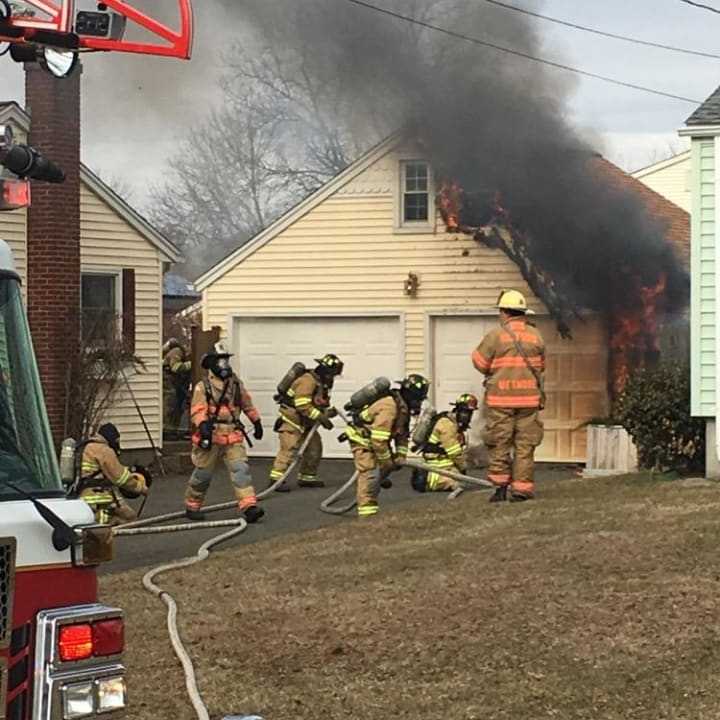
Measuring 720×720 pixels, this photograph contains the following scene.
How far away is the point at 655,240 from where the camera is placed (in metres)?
19.5

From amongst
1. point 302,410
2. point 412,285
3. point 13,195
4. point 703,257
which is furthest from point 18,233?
point 13,195

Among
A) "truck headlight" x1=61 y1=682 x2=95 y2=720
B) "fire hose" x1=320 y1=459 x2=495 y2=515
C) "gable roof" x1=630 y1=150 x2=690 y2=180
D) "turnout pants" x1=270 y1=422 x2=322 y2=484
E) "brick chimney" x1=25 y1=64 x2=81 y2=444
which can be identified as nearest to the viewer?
"truck headlight" x1=61 y1=682 x2=95 y2=720

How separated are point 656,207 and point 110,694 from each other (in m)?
18.0

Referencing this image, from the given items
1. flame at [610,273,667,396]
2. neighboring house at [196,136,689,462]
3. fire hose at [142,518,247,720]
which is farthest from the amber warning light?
neighboring house at [196,136,689,462]

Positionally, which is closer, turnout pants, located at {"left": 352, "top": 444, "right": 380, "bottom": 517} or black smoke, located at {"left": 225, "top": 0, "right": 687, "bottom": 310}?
turnout pants, located at {"left": 352, "top": 444, "right": 380, "bottom": 517}

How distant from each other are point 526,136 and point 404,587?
466 inches

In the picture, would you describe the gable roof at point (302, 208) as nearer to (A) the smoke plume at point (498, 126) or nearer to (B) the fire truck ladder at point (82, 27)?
(A) the smoke plume at point (498, 126)

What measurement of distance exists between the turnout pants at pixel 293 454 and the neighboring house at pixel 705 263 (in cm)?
435

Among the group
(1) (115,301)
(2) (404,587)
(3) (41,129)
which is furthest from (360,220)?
(2) (404,587)

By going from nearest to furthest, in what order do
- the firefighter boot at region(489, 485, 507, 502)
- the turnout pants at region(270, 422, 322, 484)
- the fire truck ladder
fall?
1. the fire truck ladder
2. the firefighter boot at region(489, 485, 507, 502)
3. the turnout pants at region(270, 422, 322, 484)

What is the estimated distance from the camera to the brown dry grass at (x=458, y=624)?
6.88m

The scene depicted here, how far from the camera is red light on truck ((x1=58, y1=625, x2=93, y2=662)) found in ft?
13.8

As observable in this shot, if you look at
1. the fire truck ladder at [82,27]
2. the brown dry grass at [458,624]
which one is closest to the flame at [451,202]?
the brown dry grass at [458,624]

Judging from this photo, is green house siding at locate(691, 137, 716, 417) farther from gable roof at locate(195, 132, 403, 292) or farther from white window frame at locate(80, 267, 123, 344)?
white window frame at locate(80, 267, 123, 344)
